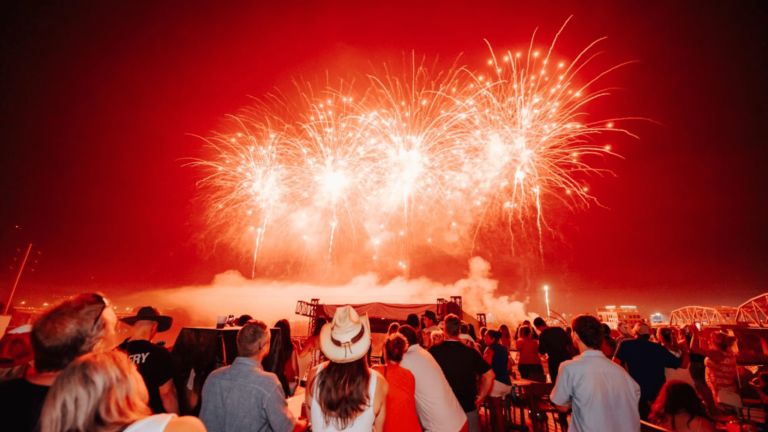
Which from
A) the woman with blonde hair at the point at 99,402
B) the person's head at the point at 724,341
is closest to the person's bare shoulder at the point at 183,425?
the woman with blonde hair at the point at 99,402

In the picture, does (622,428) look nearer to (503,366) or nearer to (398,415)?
(398,415)

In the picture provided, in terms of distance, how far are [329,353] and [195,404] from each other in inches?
116

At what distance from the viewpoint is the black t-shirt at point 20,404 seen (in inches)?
73.9

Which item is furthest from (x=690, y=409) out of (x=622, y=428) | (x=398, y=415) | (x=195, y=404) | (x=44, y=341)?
(x=195, y=404)

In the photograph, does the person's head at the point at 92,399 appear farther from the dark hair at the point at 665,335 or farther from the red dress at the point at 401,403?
the dark hair at the point at 665,335

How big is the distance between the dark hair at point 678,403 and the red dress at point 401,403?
265 centimetres

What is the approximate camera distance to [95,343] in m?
2.09

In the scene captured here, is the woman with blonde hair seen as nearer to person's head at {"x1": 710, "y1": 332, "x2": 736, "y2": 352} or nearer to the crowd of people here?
the crowd of people

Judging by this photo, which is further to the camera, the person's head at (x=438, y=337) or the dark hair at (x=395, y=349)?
the person's head at (x=438, y=337)

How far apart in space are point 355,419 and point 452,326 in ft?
7.61

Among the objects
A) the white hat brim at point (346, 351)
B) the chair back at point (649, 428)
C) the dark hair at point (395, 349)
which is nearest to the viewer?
the white hat brim at point (346, 351)

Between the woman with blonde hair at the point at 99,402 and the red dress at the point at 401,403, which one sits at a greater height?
the woman with blonde hair at the point at 99,402

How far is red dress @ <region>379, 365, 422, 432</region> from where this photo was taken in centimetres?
303

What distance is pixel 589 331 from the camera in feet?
11.0
